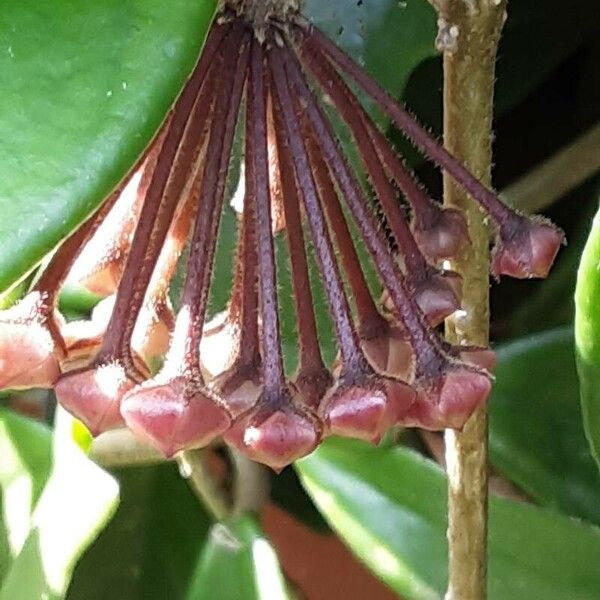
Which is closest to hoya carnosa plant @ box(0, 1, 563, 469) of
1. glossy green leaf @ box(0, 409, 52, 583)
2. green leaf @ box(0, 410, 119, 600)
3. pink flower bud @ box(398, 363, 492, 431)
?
pink flower bud @ box(398, 363, 492, 431)

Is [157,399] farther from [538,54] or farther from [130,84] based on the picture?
[538,54]

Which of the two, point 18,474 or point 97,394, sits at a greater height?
point 97,394

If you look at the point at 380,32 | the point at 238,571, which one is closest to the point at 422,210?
the point at 380,32

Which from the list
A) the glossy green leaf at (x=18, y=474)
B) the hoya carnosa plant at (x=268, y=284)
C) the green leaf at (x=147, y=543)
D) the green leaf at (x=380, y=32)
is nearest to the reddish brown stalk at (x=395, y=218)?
the hoya carnosa plant at (x=268, y=284)

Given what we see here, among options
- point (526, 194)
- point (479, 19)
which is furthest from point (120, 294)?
point (526, 194)

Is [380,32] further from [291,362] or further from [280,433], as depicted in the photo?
[280,433]

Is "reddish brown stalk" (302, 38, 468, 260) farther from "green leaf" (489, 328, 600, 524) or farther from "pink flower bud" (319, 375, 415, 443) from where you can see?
"green leaf" (489, 328, 600, 524)

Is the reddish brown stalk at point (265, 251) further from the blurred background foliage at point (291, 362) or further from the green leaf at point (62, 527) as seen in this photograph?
the green leaf at point (62, 527)
